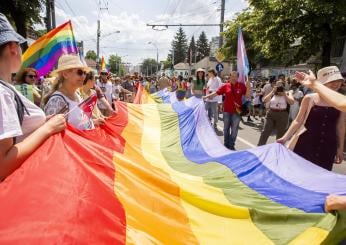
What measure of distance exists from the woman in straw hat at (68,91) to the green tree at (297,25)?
54.4ft

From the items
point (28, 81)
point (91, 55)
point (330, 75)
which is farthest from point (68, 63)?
point (91, 55)

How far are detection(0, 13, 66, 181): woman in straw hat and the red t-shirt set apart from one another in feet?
25.6

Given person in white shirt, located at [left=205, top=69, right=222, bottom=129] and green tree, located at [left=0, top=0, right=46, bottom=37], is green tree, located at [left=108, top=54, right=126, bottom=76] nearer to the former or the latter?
green tree, located at [left=0, top=0, right=46, bottom=37]

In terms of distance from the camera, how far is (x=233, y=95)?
1008 cm

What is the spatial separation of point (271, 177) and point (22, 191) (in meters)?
2.63

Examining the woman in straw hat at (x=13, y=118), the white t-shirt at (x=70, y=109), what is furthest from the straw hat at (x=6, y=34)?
the white t-shirt at (x=70, y=109)

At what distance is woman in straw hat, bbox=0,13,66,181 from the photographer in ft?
6.75

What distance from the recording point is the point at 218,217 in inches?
126

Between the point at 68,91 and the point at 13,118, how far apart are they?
7.96 ft

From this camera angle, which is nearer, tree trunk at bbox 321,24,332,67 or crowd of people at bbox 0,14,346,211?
crowd of people at bbox 0,14,346,211

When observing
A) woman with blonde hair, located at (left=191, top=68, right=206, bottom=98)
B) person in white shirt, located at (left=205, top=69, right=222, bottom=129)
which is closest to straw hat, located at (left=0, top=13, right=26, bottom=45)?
person in white shirt, located at (left=205, top=69, right=222, bottom=129)

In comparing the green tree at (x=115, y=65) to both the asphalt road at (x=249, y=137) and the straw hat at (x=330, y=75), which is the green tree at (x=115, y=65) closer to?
the asphalt road at (x=249, y=137)

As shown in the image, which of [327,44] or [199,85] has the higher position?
[327,44]

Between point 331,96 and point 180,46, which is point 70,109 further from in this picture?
point 180,46
